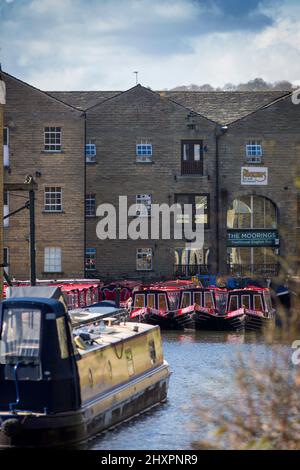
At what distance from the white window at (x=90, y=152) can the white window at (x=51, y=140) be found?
5.90 feet

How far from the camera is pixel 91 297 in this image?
1802 inches

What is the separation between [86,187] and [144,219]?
323cm

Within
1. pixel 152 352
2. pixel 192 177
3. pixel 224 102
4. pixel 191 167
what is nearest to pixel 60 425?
pixel 152 352

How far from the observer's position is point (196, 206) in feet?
191

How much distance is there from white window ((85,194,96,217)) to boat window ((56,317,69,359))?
38.5 metres

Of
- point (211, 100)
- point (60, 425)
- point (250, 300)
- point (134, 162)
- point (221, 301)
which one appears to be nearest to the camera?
point (60, 425)

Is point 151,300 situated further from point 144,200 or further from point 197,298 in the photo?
point 144,200

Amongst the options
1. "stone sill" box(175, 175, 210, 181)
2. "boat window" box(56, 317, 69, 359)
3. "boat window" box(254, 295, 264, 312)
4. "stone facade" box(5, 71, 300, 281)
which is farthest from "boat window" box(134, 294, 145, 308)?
"boat window" box(56, 317, 69, 359)

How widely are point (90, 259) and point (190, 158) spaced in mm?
6966

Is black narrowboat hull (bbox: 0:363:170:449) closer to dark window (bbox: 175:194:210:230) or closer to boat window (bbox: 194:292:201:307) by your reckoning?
boat window (bbox: 194:292:201:307)

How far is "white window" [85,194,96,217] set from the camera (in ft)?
190

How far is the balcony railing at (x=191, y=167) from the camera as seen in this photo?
5816cm

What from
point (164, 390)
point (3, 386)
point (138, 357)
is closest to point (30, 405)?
point (3, 386)

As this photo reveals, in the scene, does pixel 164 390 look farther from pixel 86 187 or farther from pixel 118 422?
pixel 86 187
